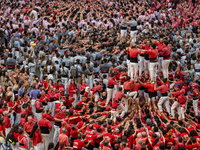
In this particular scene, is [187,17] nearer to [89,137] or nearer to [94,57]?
[94,57]

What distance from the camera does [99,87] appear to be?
15062 millimetres

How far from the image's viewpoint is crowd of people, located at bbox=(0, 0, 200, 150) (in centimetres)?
1120

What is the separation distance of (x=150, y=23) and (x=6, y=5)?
14421mm

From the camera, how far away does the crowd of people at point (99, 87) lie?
11.2 metres

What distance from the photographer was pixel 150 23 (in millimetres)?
25297

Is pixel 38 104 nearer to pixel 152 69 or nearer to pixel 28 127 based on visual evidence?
pixel 28 127

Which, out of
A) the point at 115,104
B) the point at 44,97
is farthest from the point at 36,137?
the point at 115,104

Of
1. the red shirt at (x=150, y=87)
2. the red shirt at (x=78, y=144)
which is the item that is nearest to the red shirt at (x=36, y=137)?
the red shirt at (x=78, y=144)

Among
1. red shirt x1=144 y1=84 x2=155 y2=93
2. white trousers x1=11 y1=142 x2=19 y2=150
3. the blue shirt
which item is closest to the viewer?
white trousers x1=11 y1=142 x2=19 y2=150

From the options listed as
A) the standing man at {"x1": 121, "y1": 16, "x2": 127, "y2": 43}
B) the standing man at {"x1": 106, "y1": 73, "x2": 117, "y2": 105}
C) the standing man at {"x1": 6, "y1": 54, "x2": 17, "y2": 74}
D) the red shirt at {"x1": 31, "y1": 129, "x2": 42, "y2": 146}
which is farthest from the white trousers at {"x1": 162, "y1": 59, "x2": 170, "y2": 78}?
the standing man at {"x1": 6, "y1": 54, "x2": 17, "y2": 74}

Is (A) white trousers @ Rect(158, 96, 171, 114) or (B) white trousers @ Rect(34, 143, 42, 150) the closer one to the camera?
(B) white trousers @ Rect(34, 143, 42, 150)

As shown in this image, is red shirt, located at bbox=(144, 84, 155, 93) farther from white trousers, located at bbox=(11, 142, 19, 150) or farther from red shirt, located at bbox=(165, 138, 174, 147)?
white trousers, located at bbox=(11, 142, 19, 150)

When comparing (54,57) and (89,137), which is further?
(54,57)

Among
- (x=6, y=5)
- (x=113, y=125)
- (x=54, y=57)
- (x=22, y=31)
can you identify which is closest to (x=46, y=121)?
(x=113, y=125)
